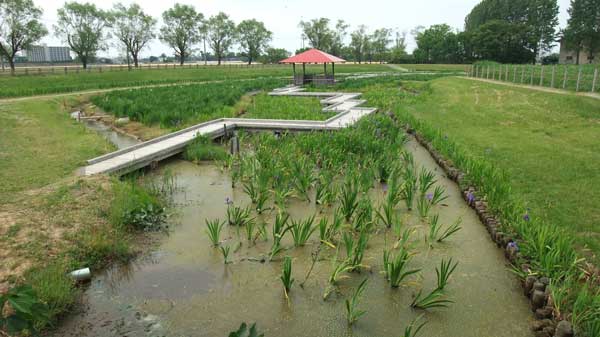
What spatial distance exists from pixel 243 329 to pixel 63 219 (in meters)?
3.59

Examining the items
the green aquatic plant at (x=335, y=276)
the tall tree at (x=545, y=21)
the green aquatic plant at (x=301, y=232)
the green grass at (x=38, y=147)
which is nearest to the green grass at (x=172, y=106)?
the green grass at (x=38, y=147)

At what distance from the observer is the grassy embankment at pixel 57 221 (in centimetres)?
375

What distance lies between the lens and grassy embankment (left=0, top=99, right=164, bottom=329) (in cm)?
375

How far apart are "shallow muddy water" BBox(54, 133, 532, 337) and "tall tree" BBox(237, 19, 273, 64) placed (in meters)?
65.8

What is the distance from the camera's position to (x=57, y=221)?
15.6 ft

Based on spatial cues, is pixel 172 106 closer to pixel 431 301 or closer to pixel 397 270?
pixel 397 270

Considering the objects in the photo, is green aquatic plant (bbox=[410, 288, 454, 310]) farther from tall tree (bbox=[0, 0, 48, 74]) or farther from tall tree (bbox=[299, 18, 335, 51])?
tall tree (bbox=[299, 18, 335, 51])

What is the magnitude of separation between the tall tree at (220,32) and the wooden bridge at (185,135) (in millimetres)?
53391

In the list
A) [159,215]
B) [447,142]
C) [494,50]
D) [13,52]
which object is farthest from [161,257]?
[494,50]

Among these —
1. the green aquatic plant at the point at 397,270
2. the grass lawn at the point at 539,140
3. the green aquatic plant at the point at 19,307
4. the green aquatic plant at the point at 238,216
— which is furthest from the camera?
the green aquatic plant at the point at 238,216

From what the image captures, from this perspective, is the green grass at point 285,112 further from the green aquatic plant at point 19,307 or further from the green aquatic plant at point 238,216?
the green aquatic plant at point 19,307

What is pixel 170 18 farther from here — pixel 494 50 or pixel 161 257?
pixel 161 257

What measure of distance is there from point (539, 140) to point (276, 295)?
23.4ft

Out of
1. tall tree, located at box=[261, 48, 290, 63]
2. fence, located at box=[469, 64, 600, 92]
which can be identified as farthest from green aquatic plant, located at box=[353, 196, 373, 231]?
tall tree, located at box=[261, 48, 290, 63]
